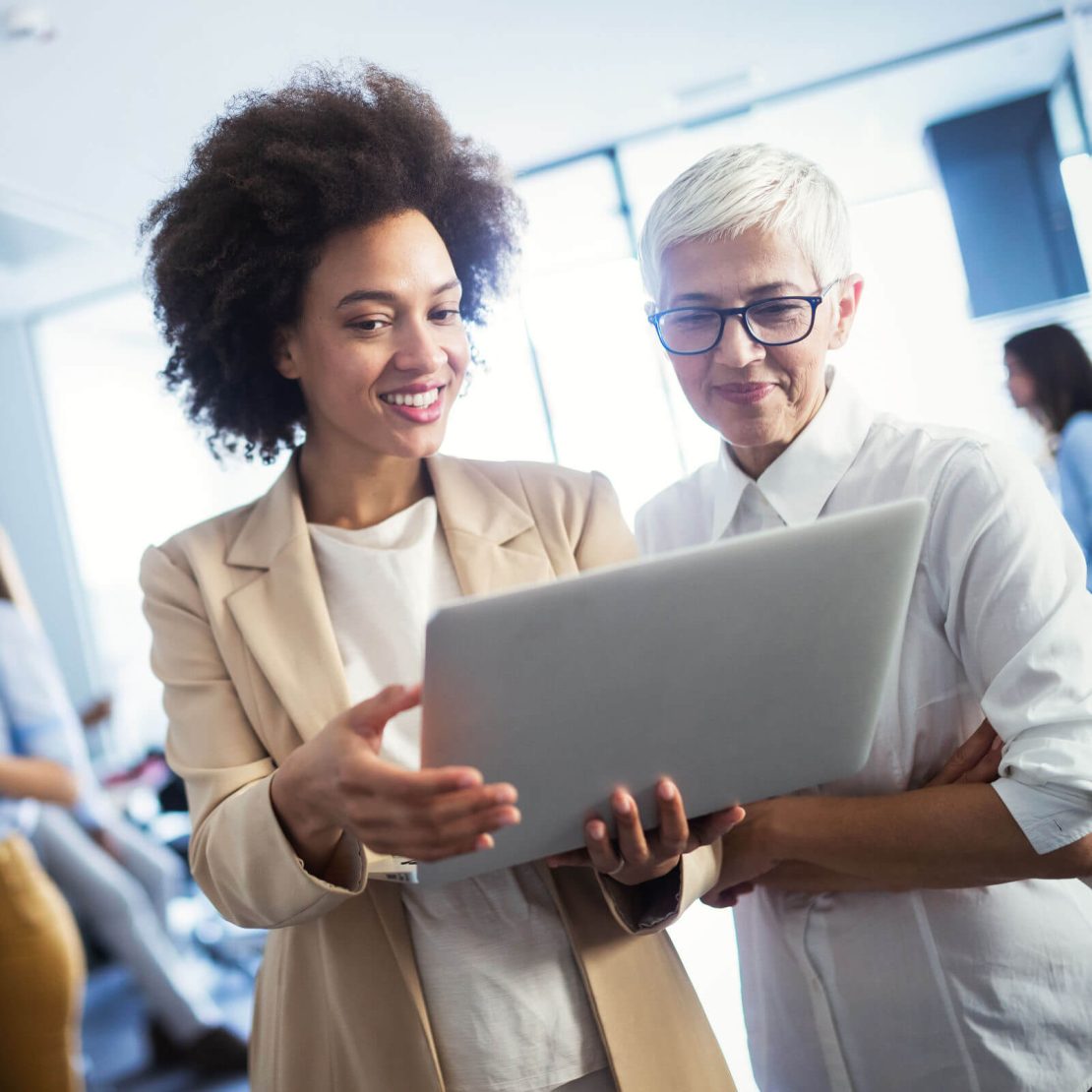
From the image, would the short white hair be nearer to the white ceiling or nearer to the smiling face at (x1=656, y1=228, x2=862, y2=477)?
the smiling face at (x1=656, y1=228, x2=862, y2=477)

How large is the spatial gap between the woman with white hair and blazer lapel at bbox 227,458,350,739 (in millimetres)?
496

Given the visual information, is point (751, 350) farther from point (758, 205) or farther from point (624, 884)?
point (624, 884)

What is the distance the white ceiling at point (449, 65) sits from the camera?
146 inches

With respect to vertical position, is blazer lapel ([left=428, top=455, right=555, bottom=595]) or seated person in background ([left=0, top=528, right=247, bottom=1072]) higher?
blazer lapel ([left=428, top=455, right=555, bottom=595])

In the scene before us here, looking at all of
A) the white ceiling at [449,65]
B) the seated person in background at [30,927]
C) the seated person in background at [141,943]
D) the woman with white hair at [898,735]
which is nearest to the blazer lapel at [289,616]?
the woman with white hair at [898,735]

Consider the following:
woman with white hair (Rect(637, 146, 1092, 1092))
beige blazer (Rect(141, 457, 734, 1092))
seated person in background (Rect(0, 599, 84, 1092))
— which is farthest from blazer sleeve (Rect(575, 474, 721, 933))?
seated person in background (Rect(0, 599, 84, 1092))

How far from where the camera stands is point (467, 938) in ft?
3.59

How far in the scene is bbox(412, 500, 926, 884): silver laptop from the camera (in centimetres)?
78

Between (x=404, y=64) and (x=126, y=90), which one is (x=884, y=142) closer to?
(x=404, y=64)

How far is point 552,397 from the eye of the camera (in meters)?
5.11

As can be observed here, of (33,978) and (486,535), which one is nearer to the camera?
(486,535)

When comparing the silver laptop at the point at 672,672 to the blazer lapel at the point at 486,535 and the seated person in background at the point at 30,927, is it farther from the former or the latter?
the seated person in background at the point at 30,927

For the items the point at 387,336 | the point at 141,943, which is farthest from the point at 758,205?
the point at 141,943

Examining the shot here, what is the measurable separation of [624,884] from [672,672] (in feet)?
1.13
